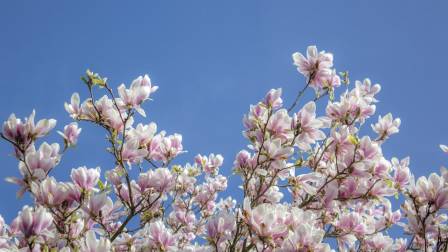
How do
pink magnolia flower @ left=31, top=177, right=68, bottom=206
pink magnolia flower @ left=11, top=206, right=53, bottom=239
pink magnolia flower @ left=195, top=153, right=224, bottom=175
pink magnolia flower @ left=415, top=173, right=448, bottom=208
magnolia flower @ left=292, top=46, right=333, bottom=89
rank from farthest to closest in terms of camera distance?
pink magnolia flower @ left=195, top=153, right=224, bottom=175 → magnolia flower @ left=292, top=46, right=333, bottom=89 → pink magnolia flower @ left=415, top=173, right=448, bottom=208 → pink magnolia flower @ left=31, top=177, right=68, bottom=206 → pink magnolia flower @ left=11, top=206, right=53, bottom=239

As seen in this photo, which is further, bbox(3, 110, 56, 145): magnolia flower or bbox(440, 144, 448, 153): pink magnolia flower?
bbox(440, 144, 448, 153): pink magnolia flower

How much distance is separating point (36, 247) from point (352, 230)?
303 cm

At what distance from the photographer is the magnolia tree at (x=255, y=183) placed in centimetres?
310

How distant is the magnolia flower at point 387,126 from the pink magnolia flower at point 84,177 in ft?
9.58

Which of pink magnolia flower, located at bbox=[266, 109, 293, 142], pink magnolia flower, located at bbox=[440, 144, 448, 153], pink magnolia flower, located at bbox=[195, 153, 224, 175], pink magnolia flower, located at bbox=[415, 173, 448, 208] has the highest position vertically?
pink magnolia flower, located at bbox=[195, 153, 224, 175]

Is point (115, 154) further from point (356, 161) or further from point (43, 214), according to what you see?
point (356, 161)

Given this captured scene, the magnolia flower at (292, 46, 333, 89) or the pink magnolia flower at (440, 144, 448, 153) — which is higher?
the magnolia flower at (292, 46, 333, 89)

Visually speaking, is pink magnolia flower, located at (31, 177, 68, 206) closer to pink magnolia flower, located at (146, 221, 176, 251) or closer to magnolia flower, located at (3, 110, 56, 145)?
magnolia flower, located at (3, 110, 56, 145)

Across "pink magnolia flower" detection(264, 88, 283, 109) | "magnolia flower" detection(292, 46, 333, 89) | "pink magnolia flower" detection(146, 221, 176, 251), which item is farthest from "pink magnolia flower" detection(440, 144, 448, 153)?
"pink magnolia flower" detection(146, 221, 176, 251)

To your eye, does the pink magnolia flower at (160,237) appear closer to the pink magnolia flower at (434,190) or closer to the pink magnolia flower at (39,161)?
the pink magnolia flower at (39,161)

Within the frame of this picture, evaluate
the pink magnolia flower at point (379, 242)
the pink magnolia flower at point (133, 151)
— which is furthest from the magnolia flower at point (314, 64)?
the pink magnolia flower at point (379, 242)

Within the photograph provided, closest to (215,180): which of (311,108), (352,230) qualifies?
(352,230)

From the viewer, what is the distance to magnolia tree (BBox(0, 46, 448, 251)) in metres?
3.10

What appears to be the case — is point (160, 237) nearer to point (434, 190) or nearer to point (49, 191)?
point (49, 191)
